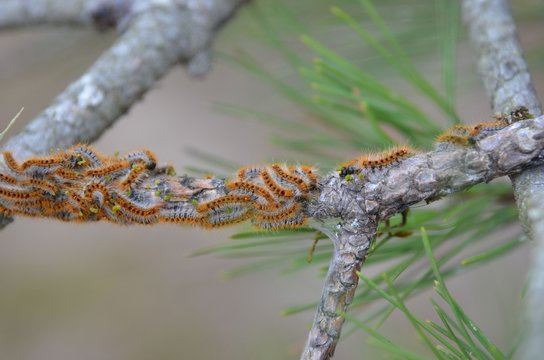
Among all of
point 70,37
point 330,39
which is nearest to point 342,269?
point 330,39

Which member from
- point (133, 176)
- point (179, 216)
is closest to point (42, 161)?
point (133, 176)

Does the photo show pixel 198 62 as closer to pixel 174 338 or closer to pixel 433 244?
pixel 433 244

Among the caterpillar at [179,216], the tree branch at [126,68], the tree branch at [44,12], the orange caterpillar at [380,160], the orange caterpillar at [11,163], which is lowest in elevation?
the caterpillar at [179,216]

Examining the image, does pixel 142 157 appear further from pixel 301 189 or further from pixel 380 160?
pixel 380 160

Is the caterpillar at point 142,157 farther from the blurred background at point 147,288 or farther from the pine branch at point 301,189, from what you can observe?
the blurred background at point 147,288

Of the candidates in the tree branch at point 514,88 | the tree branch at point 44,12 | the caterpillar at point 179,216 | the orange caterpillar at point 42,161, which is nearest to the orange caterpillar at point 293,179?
the caterpillar at point 179,216

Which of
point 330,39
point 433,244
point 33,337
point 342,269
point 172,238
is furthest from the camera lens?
point 172,238
